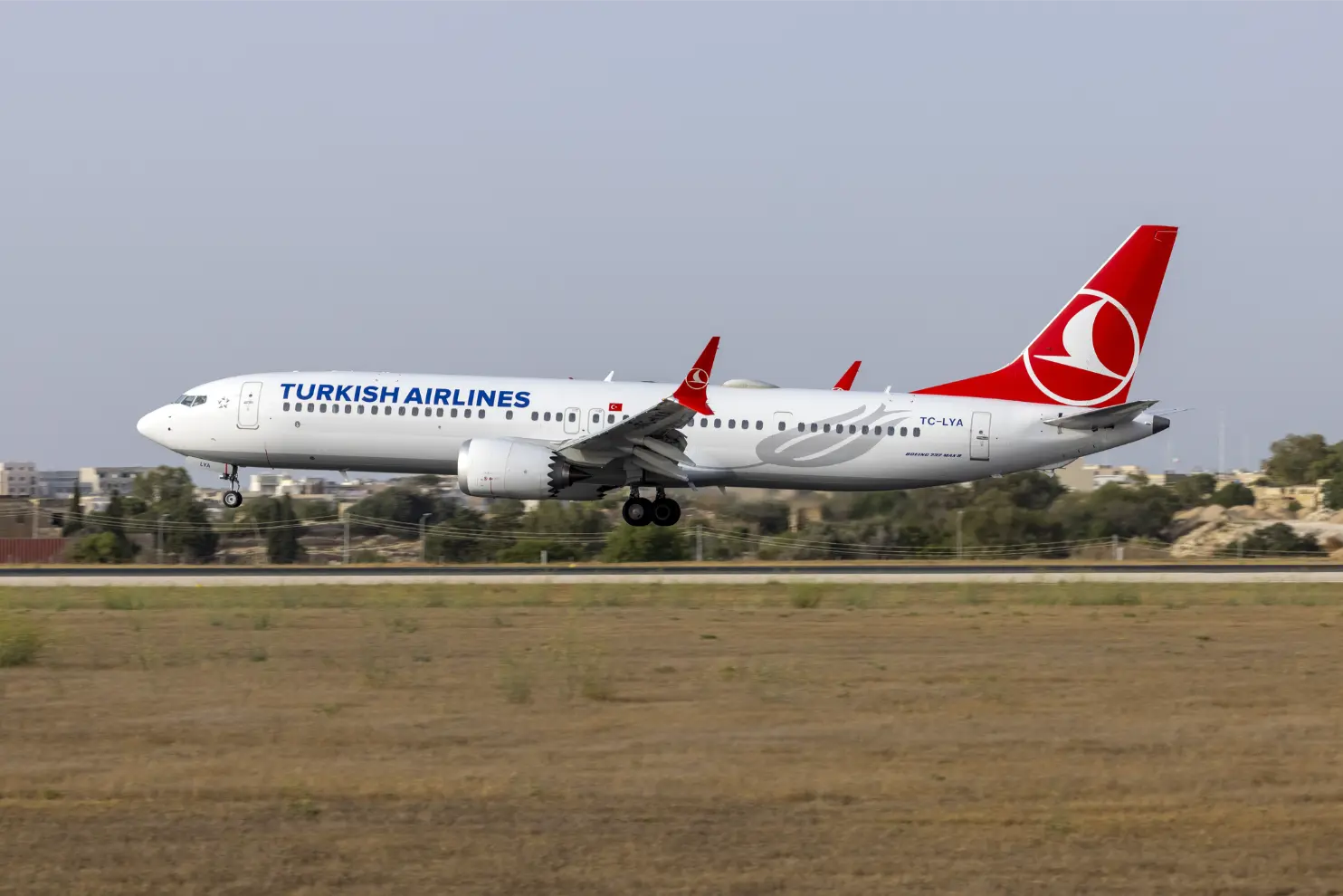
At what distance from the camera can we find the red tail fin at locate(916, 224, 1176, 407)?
33969 millimetres

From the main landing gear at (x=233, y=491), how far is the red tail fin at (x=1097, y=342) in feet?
49.4

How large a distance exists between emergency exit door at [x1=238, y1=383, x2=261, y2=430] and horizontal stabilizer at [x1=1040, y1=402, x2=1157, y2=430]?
54.9 ft

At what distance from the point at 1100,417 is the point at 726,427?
25.1 feet

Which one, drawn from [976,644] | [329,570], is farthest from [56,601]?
[976,644]

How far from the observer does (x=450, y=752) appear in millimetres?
11227

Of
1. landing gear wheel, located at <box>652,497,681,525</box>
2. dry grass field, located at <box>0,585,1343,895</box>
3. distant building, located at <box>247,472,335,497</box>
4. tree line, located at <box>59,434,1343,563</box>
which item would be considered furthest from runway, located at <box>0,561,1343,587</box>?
distant building, located at <box>247,472,335,497</box>

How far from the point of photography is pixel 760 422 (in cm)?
3322

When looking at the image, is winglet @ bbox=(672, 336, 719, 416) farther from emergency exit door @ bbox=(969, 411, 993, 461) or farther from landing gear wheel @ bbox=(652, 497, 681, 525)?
emergency exit door @ bbox=(969, 411, 993, 461)

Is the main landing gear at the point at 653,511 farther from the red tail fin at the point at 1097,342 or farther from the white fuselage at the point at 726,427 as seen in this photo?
the red tail fin at the point at 1097,342

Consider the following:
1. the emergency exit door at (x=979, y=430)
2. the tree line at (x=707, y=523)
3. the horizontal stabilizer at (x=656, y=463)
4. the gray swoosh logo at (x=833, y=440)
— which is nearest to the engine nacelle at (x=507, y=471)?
the horizontal stabilizer at (x=656, y=463)

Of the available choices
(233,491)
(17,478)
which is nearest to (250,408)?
(233,491)

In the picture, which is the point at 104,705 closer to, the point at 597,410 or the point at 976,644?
the point at 976,644

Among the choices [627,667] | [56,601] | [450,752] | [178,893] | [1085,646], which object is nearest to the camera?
[178,893]

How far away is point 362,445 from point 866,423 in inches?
420
